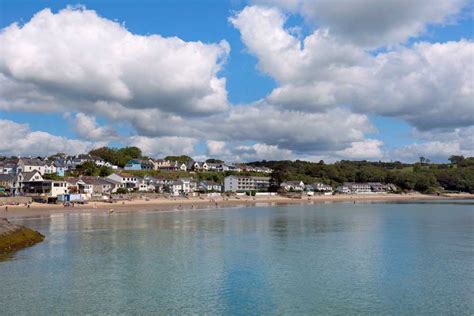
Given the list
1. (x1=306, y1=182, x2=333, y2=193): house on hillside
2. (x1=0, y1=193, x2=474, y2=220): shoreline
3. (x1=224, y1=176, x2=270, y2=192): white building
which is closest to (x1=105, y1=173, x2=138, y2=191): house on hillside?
(x1=0, y1=193, x2=474, y2=220): shoreline

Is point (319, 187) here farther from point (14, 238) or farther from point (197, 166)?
point (14, 238)

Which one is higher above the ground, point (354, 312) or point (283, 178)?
A: point (283, 178)

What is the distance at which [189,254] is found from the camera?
30.0 metres

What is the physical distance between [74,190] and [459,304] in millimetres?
81875

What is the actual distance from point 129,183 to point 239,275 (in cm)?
9131

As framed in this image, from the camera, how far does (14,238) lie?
32.6 meters

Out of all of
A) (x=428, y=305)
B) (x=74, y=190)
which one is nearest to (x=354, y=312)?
(x=428, y=305)

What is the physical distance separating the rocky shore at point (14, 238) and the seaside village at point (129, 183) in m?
43.1

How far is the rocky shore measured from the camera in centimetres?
3062

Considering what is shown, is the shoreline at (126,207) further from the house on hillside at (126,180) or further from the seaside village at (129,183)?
the house on hillside at (126,180)

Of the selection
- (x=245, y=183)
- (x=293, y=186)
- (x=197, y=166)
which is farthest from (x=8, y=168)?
(x=293, y=186)

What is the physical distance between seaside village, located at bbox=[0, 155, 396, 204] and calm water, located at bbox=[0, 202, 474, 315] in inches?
1996

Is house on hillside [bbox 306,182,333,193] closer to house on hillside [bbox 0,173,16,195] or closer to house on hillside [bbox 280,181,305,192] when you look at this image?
house on hillside [bbox 280,181,305,192]

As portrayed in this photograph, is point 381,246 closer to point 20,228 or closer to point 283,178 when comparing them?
point 20,228
